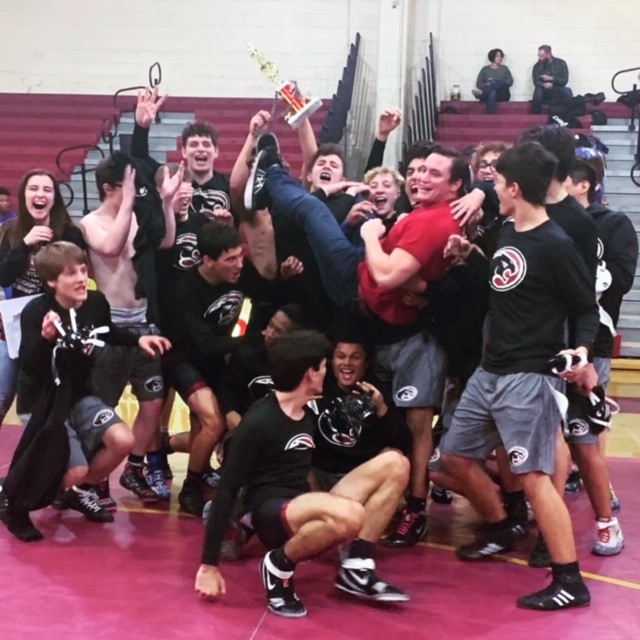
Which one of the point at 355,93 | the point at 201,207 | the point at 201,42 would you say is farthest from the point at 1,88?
the point at 201,207

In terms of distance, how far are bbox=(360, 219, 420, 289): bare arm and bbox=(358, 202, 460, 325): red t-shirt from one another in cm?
3

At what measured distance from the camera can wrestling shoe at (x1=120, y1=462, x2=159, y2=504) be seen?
509cm

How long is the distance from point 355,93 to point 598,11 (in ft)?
13.0

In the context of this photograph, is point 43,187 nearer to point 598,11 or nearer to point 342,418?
point 342,418

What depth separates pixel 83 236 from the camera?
15.9 feet

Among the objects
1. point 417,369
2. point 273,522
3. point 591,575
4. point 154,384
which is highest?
point 417,369

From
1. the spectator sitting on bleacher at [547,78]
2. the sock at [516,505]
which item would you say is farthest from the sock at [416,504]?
the spectator sitting on bleacher at [547,78]

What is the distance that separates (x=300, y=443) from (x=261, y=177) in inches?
59.4

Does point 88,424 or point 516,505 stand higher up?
point 88,424

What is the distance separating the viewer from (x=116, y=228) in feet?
15.4

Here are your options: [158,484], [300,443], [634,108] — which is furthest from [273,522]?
[634,108]

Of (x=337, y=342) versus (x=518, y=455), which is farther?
(x=337, y=342)

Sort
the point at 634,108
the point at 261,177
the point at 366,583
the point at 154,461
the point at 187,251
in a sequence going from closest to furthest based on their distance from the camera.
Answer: the point at 366,583 < the point at 261,177 < the point at 187,251 < the point at 154,461 < the point at 634,108

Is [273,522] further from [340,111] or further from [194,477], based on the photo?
[340,111]
